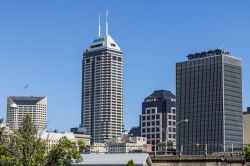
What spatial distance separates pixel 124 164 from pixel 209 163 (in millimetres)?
10887

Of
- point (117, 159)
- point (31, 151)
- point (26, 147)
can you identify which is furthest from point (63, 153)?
point (117, 159)

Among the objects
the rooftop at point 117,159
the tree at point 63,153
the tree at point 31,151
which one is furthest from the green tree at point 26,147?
the rooftop at point 117,159

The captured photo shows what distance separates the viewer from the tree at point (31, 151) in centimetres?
6375

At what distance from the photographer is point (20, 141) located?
65.9 meters

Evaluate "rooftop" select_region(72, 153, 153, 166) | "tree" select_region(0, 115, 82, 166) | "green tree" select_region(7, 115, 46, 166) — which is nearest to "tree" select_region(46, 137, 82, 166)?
"tree" select_region(0, 115, 82, 166)

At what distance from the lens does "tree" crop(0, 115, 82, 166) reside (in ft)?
209

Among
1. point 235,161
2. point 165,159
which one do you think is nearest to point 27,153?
point 165,159

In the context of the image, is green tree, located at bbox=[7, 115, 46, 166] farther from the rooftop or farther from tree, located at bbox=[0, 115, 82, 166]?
the rooftop

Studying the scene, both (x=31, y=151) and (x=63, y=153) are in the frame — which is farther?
(x=31, y=151)

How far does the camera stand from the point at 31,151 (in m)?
65.4

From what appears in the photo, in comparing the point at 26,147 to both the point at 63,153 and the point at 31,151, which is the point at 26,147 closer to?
the point at 31,151

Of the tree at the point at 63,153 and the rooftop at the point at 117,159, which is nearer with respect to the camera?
the tree at the point at 63,153

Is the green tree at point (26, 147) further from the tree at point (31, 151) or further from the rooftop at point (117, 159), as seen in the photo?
the rooftop at point (117, 159)

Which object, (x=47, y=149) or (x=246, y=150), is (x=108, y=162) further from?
(x=246, y=150)
